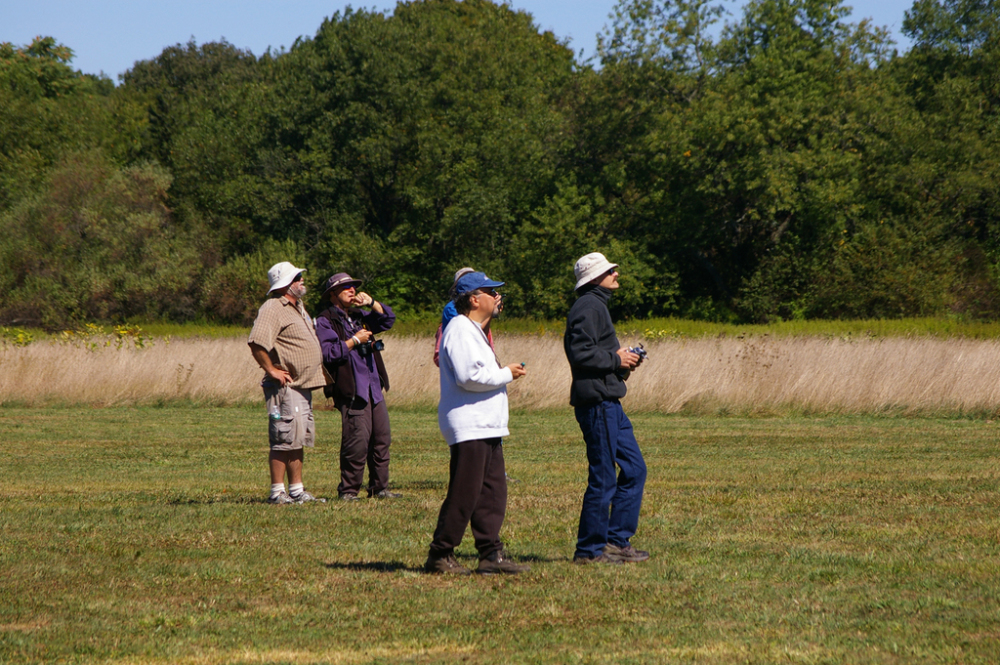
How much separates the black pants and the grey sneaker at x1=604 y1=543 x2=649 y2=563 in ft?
2.27

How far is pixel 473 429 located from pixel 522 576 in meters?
0.87

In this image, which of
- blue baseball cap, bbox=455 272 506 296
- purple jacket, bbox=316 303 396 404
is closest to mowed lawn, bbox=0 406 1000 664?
purple jacket, bbox=316 303 396 404

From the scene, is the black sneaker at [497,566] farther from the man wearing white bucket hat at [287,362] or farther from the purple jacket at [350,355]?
the purple jacket at [350,355]

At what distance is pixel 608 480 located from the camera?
265 inches

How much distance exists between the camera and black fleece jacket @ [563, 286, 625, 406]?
259 inches

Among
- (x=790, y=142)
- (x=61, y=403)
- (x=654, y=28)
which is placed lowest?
(x=61, y=403)

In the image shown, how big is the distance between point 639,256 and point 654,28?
8509mm

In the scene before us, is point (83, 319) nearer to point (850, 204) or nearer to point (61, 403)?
point (61, 403)

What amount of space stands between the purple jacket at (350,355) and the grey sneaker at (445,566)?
3.13 metres

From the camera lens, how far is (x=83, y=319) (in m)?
46.2

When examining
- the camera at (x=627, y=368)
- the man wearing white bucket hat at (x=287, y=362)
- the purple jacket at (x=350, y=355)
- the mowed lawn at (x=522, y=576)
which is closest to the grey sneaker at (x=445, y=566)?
the mowed lawn at (x=522, y=576)

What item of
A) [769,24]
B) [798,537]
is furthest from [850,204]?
[798,537]

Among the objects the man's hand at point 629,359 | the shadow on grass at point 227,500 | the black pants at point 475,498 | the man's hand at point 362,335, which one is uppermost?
the man's hand at point 629,359

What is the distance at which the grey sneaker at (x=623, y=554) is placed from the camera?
22.3ft
